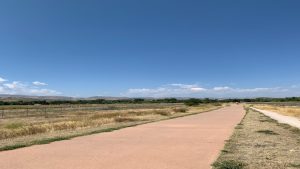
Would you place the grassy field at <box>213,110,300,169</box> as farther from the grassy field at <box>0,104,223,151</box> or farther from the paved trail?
the grassy field at <box>0,104,223,151</box>

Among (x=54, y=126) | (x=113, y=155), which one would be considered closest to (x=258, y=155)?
(x=113, y=155)

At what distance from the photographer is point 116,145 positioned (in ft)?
45.3

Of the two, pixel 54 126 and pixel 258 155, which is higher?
pixel 54 126

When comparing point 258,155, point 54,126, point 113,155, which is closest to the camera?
point 113,155

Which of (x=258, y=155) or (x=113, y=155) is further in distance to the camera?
(x=258, y=155)

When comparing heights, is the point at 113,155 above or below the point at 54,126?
below

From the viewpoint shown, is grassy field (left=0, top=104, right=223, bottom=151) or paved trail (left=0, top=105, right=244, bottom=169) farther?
grassy field (left=0, top=104, right=223, bottom=151)

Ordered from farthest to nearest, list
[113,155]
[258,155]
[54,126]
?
[54,126], [258,155], [113,155]

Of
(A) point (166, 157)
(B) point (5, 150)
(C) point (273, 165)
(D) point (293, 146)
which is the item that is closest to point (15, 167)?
(B) point (5, 150)

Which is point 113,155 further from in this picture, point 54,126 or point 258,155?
point 54,126

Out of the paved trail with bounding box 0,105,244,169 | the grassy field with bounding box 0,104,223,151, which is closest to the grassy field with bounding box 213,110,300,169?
the paved trail with bounding box 0,105,244,169

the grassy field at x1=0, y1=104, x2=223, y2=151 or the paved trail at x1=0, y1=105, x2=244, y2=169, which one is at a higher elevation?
the grassy field at x1=0, y1=104, x2=223, y2=151

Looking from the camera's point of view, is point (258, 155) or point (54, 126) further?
point (54, 126)

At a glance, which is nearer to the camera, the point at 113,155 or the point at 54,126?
the point at 113,155
